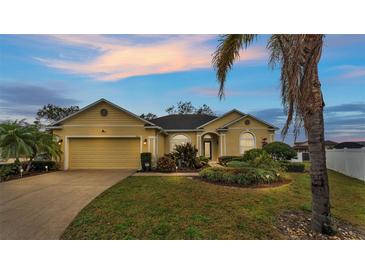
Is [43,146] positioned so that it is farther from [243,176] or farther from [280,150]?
[280,150]

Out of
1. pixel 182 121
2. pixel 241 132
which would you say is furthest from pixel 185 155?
pixel 241 132

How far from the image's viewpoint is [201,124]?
820 centimetres

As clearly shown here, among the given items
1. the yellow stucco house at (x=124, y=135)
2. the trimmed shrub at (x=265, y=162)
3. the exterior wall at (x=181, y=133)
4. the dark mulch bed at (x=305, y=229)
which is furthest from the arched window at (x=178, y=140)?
the dark mulch bed at (x=305, y=229)

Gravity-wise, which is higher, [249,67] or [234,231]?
[249,67]

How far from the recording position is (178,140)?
28.6 feet

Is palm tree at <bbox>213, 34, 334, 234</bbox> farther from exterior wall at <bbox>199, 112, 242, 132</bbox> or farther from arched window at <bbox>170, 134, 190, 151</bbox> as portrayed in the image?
arched window at <bbox>170, 134, 190, 151</bbox>

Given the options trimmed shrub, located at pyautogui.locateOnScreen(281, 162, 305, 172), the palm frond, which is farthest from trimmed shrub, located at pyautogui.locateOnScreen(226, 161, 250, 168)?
the palm frond

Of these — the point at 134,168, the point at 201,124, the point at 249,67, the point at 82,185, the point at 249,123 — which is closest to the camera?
the point at 249,67

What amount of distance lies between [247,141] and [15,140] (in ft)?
27.1

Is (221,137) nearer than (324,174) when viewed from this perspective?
No
